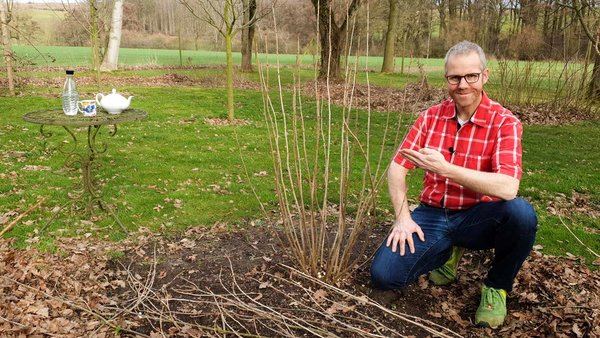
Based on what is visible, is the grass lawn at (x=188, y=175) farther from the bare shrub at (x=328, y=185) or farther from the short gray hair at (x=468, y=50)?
the short gray hair at (x=468, y=50)

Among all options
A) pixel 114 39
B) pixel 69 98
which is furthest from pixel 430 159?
pixel 114 39

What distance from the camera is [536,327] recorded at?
2533mm

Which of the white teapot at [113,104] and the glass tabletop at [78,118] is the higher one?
the white teapot at [113,104]

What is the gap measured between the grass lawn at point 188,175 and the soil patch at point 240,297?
0.54m

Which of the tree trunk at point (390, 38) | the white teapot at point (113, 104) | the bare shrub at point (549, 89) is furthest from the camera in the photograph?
the tree trunk at point (390, 38)

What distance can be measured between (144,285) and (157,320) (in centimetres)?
43

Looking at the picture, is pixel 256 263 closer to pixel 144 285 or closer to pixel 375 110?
pixel 144 285

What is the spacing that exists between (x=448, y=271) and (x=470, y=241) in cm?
38

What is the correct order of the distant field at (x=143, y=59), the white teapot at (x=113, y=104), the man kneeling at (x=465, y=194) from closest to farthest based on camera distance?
the man kneeling at (x=465, y=194) < the white teapot at (x=113, y=104) < the distant field at (x=143, y=59)

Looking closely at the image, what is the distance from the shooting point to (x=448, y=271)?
3010mm

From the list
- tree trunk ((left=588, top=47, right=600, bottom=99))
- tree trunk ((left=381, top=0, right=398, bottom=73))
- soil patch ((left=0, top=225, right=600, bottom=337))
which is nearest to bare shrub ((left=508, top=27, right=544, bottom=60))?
tree trunk ((left=588, top=47, right=600, bottom=99))

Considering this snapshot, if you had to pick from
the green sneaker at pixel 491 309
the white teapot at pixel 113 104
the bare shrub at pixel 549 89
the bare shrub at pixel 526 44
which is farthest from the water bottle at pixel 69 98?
the bare shrub at pixel 526 44

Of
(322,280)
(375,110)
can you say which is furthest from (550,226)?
(375,110)

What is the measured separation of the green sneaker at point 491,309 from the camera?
257 centimetres
